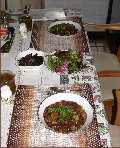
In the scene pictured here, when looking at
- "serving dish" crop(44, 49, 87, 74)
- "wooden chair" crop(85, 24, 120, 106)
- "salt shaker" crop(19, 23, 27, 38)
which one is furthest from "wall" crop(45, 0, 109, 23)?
"serving dish" crop(44, 49, 87, 74)

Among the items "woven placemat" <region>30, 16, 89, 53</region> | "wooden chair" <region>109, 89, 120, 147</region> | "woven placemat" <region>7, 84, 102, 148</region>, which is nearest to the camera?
→ "woven placemat" <region>7, 84, 102, 148</region>

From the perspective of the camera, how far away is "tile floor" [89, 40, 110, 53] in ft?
14.6

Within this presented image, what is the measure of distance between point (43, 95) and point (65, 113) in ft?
0.89

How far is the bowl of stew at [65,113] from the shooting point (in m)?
1.80

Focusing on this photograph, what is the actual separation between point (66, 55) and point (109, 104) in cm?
66

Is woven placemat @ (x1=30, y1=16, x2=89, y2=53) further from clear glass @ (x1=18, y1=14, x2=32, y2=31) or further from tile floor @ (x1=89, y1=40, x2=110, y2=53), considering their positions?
tile floor @ (x1=89, y1=40, x2=110, y2=53)

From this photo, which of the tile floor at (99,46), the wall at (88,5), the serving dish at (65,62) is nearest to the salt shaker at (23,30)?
the serving dish at (65,62)

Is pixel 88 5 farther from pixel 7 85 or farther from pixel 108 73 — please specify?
pixel 7 85

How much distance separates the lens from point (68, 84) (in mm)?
2152

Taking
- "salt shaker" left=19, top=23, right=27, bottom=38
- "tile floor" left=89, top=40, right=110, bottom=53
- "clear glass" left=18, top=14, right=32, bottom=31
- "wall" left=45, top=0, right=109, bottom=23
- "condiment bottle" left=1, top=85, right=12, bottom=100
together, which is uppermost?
"wall" left=45, top=0, right=109, bottom=23

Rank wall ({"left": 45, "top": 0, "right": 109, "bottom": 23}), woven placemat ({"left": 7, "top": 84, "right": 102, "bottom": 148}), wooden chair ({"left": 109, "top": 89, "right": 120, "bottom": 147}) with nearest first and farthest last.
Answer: woven placemat ({"left": 7, "top": 84, "right": 102, "bottom": 148}), wooden chair ({"left": 109, "top": 89, "right": 120, "bottom": 147}), wall ({"left": 45, "top": 0, "right": 109, "bottom": 23})

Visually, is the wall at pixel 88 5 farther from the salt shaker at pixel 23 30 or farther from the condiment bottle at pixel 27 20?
the salt shaker at pixel 23 30

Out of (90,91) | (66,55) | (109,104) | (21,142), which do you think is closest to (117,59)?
(109,104)

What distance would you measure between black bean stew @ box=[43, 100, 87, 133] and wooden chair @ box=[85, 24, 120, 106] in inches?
28.2
